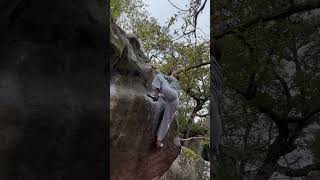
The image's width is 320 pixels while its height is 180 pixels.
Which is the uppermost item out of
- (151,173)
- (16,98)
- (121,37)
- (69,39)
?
(121,37)

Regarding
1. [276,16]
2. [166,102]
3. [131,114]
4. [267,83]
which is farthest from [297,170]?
[166,102]

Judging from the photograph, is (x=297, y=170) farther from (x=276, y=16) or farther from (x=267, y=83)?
(x=276, y=16)

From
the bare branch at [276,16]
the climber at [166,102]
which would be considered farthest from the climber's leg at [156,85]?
the bare branch at [276,16]

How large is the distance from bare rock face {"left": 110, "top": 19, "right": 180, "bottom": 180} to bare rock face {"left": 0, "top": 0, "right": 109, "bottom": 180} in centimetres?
317

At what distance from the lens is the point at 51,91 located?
0.90 meters

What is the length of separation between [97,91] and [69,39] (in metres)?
0.11

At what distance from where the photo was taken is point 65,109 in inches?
35.4

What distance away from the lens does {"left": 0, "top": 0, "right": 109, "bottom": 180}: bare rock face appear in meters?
0.88

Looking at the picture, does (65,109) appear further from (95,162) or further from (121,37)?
(121,37)

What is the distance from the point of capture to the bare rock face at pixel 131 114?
4.30 metres

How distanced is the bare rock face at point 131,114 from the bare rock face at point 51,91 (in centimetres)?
317

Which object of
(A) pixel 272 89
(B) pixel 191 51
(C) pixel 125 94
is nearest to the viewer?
(A) pixel 272 89

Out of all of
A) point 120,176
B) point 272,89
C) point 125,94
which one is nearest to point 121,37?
point 125,94

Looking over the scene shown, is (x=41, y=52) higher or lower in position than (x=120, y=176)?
higher
